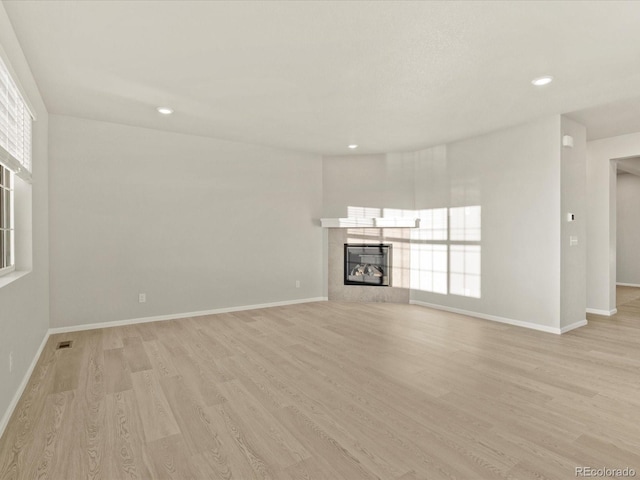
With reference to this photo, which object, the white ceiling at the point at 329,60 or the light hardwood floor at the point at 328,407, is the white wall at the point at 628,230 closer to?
the white ceiling at the point at 329,60

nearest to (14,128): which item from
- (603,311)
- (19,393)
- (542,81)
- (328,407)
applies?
(19,393)

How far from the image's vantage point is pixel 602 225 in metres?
5.25

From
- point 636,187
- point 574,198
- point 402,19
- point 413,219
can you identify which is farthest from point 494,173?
point 636,187

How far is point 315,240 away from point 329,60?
359cm

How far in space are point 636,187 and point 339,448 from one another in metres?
9.45

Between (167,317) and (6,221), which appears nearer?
(6,221)

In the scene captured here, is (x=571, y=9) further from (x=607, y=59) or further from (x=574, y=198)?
(x=574, y=198)

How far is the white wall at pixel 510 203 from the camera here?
4184mm

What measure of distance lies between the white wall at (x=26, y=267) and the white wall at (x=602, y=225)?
266 inches

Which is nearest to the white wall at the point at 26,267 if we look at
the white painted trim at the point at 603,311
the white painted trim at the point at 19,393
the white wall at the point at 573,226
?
the white painted trim at the point at 19,393

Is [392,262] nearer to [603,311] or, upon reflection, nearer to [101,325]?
[603,311]

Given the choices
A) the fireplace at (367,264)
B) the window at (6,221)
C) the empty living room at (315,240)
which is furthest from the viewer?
the fireplace at (367,264)

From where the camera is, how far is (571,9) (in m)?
2.17

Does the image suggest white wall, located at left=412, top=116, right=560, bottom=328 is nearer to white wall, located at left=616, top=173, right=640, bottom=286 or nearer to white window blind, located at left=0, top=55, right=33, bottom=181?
white window blind, located at left=0, top=55, right=33, bottom=181
